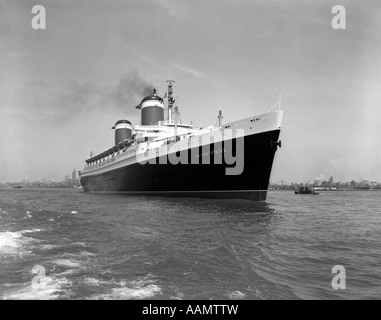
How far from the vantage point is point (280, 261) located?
9039 mm

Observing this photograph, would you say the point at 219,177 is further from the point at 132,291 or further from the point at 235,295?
the point at 132,291

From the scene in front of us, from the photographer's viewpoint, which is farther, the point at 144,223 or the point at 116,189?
the point at 116,189

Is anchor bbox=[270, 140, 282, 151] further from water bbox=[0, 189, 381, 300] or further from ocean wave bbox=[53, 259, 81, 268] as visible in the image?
ocean wave bbox=[53, 259, 81, 268]

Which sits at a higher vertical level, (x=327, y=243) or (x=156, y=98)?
(x=156, y=98)

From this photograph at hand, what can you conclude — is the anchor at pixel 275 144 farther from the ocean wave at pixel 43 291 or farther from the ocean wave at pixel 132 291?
the ocean wave at pixel 43 291

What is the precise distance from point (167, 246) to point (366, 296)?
633 centimetres

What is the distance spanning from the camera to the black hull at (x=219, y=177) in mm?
28375

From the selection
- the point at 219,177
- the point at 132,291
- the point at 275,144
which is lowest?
the point at 132,291

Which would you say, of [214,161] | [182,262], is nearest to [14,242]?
[182,262]

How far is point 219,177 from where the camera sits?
29.7 metres

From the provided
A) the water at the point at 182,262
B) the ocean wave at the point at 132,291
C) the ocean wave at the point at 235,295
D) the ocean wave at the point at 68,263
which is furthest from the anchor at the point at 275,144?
the ocean wave at the point at 132,291

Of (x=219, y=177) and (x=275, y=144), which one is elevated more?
(x=275, y=144)
